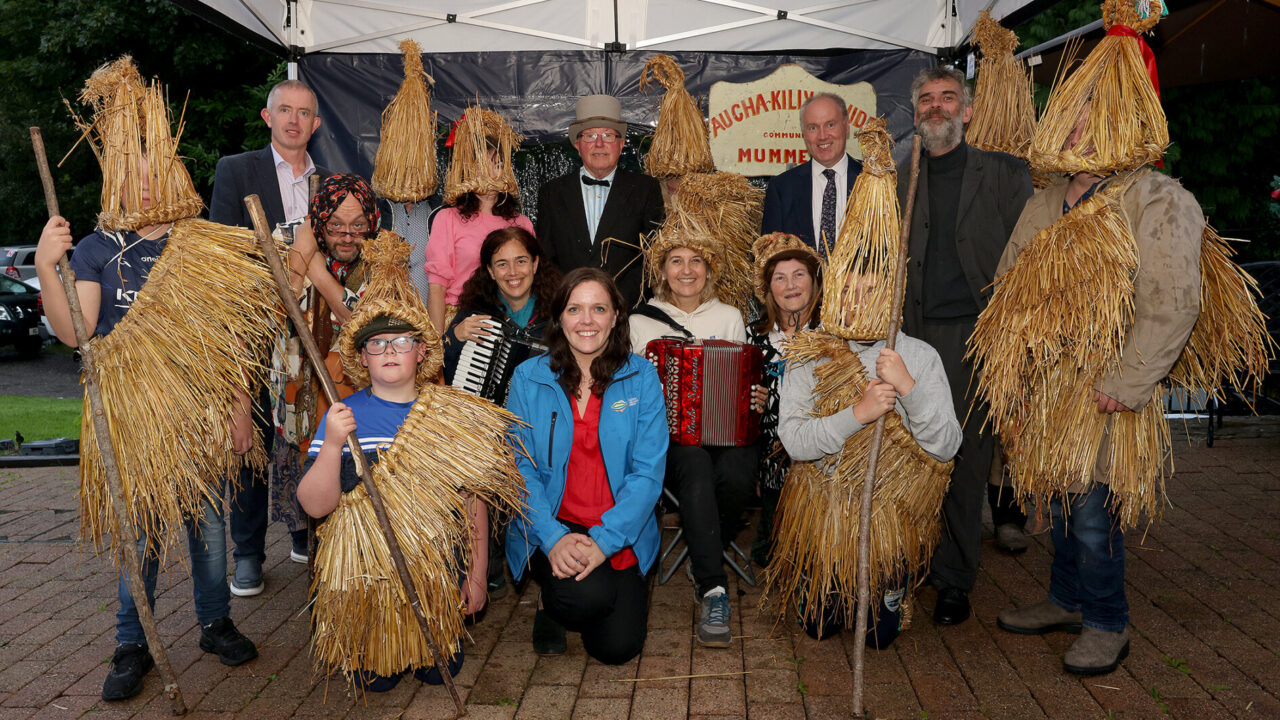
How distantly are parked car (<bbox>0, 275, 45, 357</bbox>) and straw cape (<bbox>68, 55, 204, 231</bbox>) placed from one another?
14075mm

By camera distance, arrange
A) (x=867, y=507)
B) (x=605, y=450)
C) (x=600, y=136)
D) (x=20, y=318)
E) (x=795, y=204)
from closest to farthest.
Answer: (x=867, y=507)
(x=605, y=450)
(x=795, y=204)
(x=600, y=136)
(x=20, y=318)

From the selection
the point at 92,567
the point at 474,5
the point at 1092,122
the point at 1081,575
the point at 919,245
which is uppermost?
the point at 474,5

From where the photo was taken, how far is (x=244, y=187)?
3.93 meters

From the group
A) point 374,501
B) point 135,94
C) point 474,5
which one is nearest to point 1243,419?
point 474,5

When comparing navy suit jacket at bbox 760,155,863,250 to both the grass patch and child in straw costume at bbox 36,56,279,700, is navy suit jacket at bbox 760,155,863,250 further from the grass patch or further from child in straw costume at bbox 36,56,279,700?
the grass patch

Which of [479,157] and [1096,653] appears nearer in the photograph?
[1096,653]

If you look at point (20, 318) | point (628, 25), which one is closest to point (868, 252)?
point (628, 25)

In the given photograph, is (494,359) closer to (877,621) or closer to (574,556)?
(574,556)

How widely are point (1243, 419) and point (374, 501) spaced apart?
6900 millimetres

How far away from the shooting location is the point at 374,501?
2740 millimetres

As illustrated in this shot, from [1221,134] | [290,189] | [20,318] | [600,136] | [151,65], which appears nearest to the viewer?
[290,189]

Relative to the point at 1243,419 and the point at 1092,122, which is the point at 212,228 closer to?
the point at 1092,122

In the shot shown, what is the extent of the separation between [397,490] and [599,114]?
2378 mm

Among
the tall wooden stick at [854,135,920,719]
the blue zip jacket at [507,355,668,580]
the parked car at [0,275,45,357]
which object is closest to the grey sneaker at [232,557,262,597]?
the blue zip jacket at [507,355,668,580]
